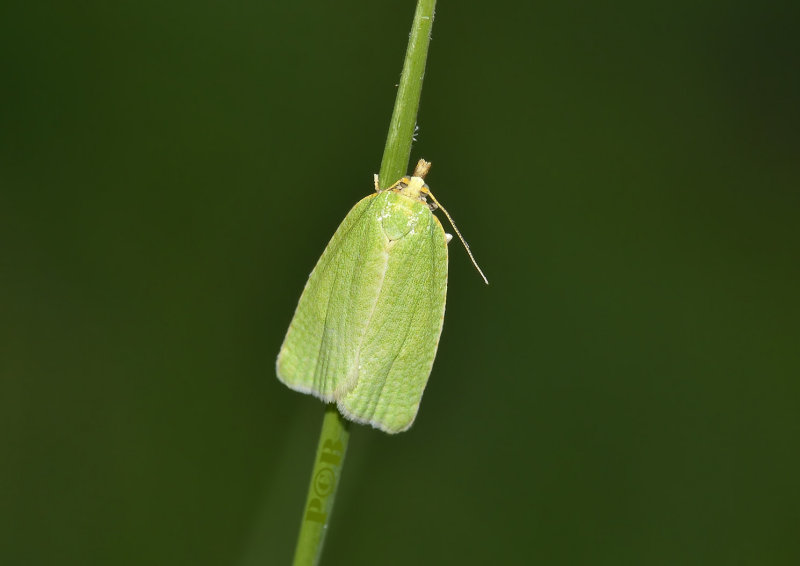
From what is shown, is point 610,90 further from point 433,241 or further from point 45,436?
point 45,436

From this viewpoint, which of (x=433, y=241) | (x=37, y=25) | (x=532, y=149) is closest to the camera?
→ (x=433, y=241)

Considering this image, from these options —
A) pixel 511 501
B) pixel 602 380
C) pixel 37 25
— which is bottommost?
pixel 511 501

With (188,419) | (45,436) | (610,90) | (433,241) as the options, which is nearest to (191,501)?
(188,419)

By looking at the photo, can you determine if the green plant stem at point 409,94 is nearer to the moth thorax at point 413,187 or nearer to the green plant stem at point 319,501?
the moth thorax at point 413,187

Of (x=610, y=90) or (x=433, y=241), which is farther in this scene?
(x=610, y=90)

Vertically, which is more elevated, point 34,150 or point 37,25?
point 37,25

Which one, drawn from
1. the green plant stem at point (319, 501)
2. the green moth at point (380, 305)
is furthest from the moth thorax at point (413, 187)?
the green plant stem at point (319, 501)
